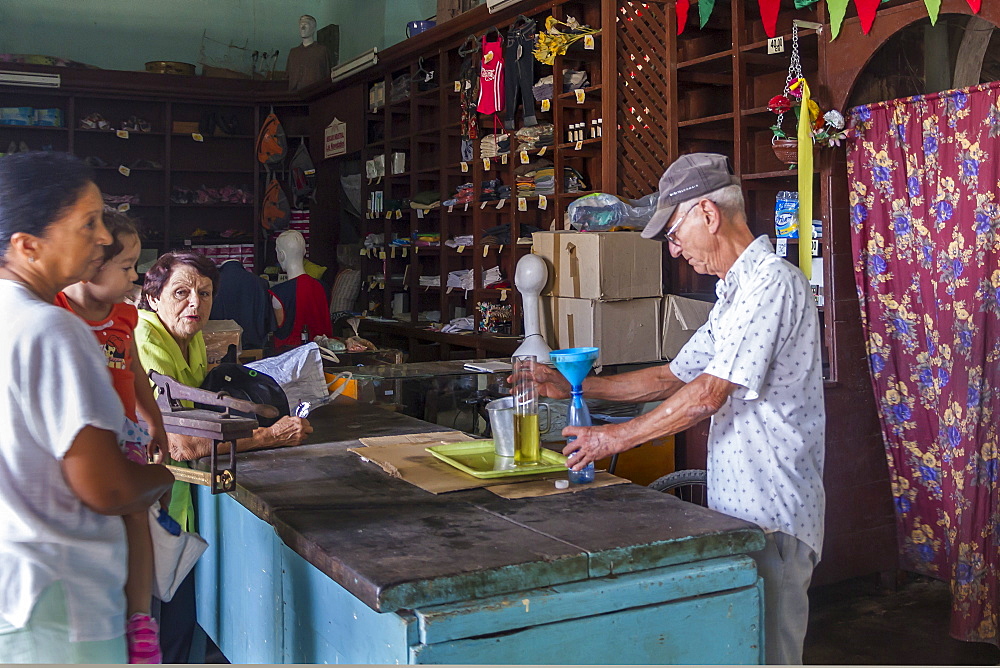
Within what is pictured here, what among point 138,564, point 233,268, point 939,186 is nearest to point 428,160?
point 233,268

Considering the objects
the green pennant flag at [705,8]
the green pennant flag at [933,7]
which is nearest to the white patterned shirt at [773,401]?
the green pennant flag at [933,7]

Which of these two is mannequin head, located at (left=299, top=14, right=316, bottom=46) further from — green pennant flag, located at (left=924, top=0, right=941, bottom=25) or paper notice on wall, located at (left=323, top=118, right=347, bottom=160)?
green pennant flag, located at (left=924, top=0, right=941, bottom=25)

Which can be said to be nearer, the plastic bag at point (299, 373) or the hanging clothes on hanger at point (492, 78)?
the plastic bag at point (299, 373)

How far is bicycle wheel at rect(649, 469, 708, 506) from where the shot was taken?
3332 millimetres

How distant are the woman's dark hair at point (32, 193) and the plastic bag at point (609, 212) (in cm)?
379

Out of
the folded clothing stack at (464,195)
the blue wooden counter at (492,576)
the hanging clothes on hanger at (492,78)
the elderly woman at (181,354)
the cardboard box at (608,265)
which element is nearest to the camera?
the blue wooden counter at (492,576)

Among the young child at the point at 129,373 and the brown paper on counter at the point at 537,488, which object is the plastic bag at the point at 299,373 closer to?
the young child at the point at 129,373

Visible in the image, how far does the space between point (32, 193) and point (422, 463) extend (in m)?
1.16

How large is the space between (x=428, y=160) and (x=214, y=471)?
6.00 metres

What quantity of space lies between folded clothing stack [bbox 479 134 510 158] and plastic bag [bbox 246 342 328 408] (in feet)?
11.7

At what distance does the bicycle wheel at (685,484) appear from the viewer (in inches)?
131

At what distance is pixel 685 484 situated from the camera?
3.38 metres

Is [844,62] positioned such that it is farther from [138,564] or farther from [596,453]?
[138,564]

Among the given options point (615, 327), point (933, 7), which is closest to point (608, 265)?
point (615, 327)
